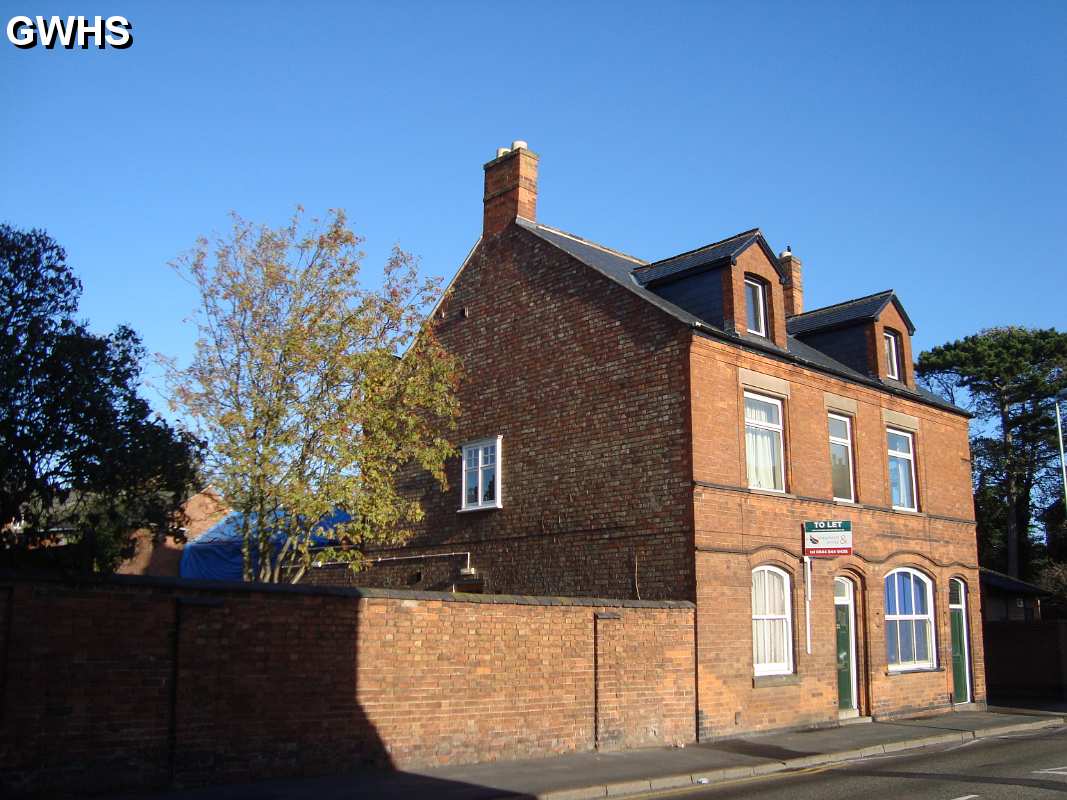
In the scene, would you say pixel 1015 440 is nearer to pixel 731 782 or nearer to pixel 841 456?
pixel 841 456

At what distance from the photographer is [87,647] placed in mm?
10500

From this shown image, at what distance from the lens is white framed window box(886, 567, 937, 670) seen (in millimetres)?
21625

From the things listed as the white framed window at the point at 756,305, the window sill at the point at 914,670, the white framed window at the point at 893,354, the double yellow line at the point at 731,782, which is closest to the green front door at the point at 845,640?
the window sill at the point at 914,670

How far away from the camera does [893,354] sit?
24734 millimetres

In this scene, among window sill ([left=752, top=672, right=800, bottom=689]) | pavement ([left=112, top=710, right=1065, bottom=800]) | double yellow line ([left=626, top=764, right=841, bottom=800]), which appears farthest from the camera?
window sill ([left=752, top=672, right=800, bottom=689])

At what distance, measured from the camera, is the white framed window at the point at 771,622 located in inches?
714

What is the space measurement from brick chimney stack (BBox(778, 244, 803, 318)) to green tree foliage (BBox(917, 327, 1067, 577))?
77.2ft

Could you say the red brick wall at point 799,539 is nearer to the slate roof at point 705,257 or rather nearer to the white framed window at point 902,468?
the white framed window at point 902,468

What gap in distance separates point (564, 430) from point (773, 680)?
622 centimetres

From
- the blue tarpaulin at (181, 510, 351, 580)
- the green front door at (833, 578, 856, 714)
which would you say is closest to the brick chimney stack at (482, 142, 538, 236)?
the green front door at (833, 578, 856, 714)

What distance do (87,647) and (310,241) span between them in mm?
9171

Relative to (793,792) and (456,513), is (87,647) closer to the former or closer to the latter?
(793,792)

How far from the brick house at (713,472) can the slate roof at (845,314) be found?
6cm

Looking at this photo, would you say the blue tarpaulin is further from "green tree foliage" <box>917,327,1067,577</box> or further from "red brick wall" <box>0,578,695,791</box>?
"green tree foliage" <box>917,327,1067,577</box>
